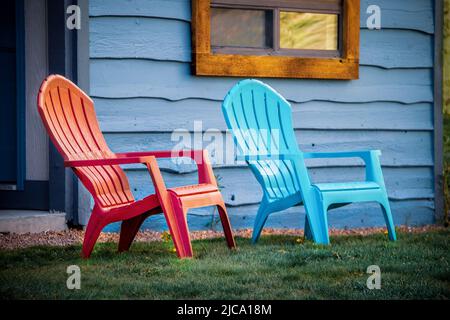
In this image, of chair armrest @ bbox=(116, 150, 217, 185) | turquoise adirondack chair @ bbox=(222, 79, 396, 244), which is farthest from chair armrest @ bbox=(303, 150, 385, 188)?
chair armrest @ bbox=(116, 150, 217, 185)

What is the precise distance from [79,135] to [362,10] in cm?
275

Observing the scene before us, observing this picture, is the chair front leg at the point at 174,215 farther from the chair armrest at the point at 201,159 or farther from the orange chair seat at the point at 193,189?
the chair armrest at the point at 201,159

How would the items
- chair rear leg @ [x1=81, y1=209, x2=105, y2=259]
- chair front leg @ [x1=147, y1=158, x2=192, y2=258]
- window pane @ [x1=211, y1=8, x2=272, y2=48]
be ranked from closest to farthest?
chair front leg @ [x1=147, y1=158, x2=192, y2=258] < chair rear leg @ [x1=81, y1=209, x2=105, y2=259] < window pane @ [x1=211, y1=8, x2=272, y2=48]

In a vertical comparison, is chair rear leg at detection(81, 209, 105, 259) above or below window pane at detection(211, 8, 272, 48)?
below

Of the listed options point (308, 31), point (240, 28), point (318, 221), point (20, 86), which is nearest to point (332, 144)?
point (308, 31)

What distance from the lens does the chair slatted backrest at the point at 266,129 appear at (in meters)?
5.20

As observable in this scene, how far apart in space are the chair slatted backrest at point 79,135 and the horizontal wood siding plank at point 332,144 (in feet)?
2.48

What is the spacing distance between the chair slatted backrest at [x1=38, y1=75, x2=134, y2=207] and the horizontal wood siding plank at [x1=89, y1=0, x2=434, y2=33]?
0.99 m

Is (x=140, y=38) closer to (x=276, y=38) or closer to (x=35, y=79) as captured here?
(x=35, y=79)

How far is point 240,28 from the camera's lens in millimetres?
6156

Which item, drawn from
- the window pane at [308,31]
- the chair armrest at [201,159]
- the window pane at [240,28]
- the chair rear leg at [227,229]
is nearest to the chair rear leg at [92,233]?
the chair armrest at [201,159]

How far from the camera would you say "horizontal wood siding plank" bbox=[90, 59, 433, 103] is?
5703 millimetres

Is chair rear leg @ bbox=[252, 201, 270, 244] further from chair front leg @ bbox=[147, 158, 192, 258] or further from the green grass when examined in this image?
chair front leg @ bbox=[147, 158, 192, 258]
